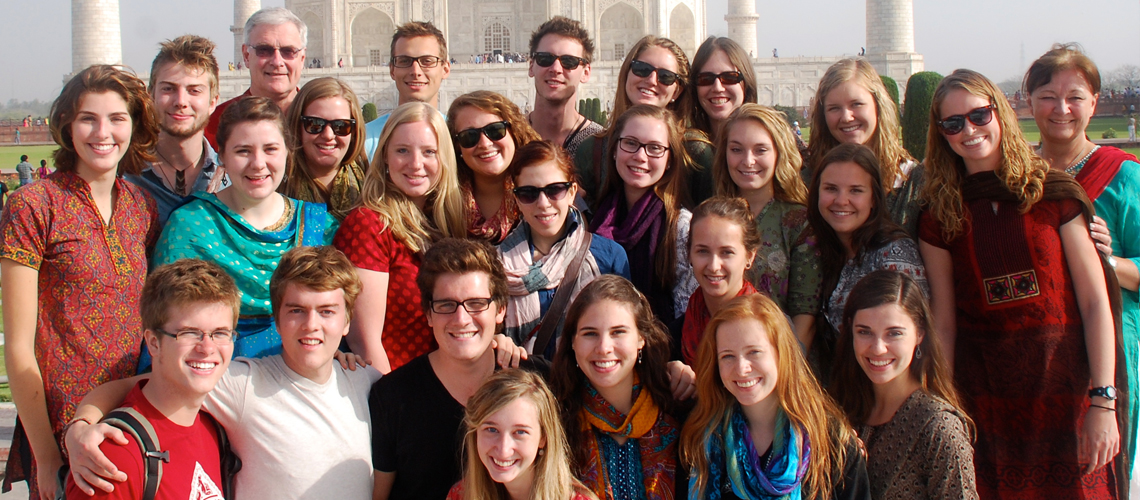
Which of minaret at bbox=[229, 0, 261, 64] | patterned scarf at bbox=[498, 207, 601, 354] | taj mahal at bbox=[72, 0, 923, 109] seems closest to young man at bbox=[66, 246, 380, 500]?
patterned scarf at bbox=[498, 207, 601, 354]

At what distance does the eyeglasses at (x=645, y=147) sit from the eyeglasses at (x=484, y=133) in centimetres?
43

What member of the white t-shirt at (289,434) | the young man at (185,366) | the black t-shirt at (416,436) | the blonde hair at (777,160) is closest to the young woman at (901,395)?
the blonde hair at (777,160)

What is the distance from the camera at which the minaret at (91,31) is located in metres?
28.0

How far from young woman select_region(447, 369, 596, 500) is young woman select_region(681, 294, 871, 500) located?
0.36 meters

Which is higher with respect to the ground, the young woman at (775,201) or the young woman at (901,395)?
the young woman at (775,201)

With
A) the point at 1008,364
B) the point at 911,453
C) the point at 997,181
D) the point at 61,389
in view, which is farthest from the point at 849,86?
the point at 61,389

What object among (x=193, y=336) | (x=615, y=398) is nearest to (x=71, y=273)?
(x=193, y=336)

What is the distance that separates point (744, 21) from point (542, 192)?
1401 inches

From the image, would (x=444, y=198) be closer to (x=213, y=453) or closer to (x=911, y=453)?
(x=213, y=453)

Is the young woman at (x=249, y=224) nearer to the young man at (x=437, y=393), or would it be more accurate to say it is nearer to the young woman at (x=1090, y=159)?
the young man at (x=437, y=393)

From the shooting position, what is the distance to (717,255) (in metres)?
2.73

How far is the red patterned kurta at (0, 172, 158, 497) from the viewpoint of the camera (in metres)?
2.58

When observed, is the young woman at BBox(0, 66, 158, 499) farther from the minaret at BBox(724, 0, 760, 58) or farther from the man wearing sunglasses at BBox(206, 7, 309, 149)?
the minaret at BBox(724, 0, 760, 58)

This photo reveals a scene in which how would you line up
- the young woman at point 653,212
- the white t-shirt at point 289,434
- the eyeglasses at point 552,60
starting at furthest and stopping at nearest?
the eyeglasses at point 552,60, the young woman at point 653,212, the white t-shirt at point 289,434
